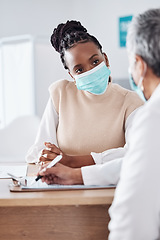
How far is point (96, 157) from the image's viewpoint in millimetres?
1687

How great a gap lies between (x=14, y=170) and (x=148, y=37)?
938 mm

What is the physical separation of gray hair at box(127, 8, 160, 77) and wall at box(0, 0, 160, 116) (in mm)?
3550

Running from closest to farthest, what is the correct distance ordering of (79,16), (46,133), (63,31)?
(63,31) < (46,133) < (79,16)

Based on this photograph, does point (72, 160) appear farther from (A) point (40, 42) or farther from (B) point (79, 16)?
(B) point (79, 16)

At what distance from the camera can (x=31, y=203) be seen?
1325mm

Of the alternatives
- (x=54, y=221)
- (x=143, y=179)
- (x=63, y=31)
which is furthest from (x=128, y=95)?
(x=143, y=179)

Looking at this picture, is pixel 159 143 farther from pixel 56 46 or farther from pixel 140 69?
pixel 56 46

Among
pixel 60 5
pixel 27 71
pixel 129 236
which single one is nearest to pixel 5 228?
pixel 129 236

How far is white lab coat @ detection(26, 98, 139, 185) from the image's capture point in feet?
4.68

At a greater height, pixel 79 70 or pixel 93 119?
pixel 79 70

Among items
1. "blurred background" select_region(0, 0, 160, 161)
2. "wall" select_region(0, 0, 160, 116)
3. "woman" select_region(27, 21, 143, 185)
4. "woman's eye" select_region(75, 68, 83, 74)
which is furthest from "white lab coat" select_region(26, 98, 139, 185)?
"wall" select_region(0, 0, 160, 116)

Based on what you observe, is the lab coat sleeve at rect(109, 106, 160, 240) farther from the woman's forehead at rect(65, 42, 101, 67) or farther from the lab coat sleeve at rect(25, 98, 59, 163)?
the lab coat sleeve at rect(25, 98, 59, 163)

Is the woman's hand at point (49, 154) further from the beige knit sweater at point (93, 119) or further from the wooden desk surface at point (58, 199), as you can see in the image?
the wooden desk surface at point (58, 199)

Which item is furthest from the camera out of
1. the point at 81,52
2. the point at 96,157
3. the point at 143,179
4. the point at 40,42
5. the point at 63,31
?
the point at 40,42
